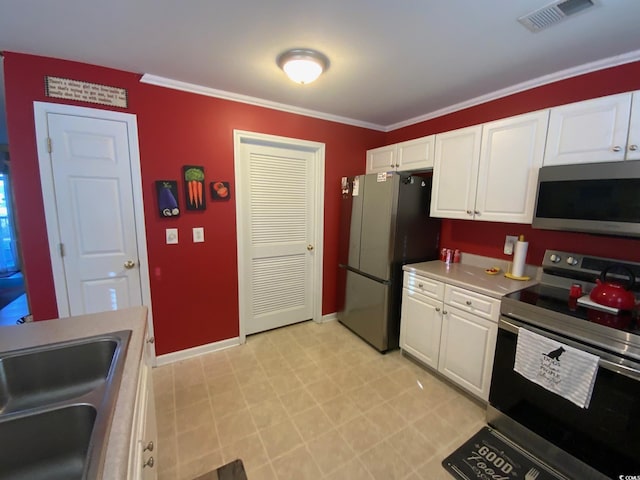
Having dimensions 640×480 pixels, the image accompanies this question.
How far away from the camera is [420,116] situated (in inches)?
114

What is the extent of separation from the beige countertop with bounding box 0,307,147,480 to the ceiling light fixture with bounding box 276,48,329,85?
5.75 ft

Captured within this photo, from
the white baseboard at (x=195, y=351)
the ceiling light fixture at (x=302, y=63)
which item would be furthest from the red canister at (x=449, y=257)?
the white baseboard at (x=195, y=351)

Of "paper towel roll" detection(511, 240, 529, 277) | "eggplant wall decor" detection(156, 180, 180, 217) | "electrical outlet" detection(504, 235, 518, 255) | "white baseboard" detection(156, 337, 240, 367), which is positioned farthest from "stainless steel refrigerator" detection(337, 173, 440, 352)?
"eggplant wall decor" detection(156, 180, 180, 217)

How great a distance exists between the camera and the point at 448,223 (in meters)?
2.69

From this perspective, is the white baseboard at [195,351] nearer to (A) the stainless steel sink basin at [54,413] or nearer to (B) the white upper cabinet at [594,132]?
(A) the stainless steel sink basin at [54,413]

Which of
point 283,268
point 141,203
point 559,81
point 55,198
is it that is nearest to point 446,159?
point 559,81

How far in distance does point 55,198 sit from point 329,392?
2489mm

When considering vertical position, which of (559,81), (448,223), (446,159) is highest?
(559,81)

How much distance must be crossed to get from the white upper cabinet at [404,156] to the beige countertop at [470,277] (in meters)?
0.94

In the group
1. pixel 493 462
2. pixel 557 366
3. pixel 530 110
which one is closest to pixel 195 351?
pixel 493 462

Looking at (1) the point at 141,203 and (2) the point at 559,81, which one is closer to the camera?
(2) the point at 559,81

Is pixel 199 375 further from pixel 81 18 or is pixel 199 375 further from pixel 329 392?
pixel 81 18

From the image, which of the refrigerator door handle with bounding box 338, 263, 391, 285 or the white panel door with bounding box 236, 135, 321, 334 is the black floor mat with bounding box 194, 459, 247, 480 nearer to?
the white panel door with bounding box 236, 135, 321, 334

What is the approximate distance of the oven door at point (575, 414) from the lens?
48.4 inches
